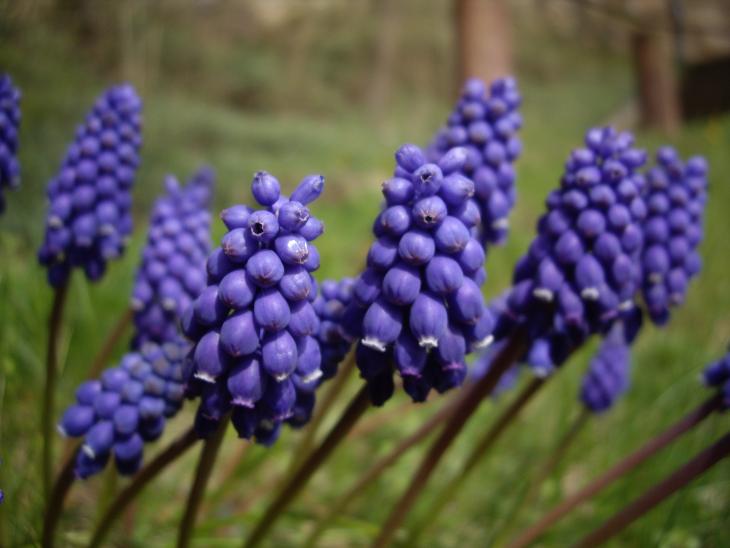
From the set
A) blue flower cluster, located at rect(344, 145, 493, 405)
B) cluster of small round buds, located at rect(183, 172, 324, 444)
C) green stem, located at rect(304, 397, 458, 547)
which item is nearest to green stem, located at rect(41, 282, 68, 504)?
green stem, located at rect(304, 397, 458, 547)

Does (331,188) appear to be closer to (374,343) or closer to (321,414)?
(321,414)

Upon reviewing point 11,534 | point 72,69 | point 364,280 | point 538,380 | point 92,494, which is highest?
point 72,69

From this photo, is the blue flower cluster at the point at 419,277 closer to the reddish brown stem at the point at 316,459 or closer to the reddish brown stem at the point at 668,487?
the reddish brown stem at the point at 316,459

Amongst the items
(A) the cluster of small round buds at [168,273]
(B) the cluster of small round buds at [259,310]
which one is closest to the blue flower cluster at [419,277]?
(B) the cluster of small round buds at [259,310]

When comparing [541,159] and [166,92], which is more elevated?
[166,92]

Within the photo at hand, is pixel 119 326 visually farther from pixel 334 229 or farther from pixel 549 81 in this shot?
pixel 549 81

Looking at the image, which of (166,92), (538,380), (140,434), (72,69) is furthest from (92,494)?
(166,92)

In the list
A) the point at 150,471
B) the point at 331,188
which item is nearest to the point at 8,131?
the point at 150,471

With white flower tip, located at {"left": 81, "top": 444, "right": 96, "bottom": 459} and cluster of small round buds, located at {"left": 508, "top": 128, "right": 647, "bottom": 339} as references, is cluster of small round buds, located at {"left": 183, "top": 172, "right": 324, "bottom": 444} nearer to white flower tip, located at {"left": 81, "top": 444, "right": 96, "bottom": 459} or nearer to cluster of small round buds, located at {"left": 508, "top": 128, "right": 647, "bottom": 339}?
white flower tip, located at {"left": 81, "top": 444, "right": 96, "bottom": 459}
